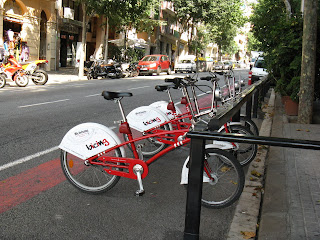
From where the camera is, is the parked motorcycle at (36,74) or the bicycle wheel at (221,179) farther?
the parked motorcycle at (36,74)

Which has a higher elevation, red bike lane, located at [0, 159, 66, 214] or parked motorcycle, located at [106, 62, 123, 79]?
parked motorcycle, located at [106, 62, 123, 79]

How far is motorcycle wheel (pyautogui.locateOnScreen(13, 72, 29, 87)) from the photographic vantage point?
16.2 metres

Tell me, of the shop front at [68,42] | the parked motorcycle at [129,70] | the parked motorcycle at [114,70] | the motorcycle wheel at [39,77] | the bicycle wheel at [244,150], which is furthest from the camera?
the shop front at [68,42]

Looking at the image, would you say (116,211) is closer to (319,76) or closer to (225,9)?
(319,76)

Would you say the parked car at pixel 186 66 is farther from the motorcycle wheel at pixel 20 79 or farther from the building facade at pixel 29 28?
the motorcycle wheel at pixel 20 79

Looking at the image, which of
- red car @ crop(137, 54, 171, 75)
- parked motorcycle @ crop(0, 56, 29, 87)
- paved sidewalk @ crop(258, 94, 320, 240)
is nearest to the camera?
paved sidewalk @ crop(258, 94, 320, 240)

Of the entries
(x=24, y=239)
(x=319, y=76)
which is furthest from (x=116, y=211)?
(x=319, y=76)

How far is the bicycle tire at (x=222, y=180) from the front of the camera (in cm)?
384

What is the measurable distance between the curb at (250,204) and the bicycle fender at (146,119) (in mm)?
1419

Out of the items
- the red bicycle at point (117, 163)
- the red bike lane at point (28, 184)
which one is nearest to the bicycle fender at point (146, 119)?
the red bicycle at point (117, 163)

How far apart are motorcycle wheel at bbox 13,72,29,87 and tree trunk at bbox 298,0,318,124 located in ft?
38.0

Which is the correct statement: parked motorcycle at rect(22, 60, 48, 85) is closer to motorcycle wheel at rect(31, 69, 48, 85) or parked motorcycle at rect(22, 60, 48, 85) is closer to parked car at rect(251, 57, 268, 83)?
motorcycle wheel at rect(31, 69, 48, 85)

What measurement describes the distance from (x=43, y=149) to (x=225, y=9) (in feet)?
142

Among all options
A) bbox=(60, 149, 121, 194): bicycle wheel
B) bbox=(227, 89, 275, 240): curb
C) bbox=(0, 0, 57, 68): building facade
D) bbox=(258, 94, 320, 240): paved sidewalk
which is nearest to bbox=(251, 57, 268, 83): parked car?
bbox=(0, 0, 57, 68): building facade
